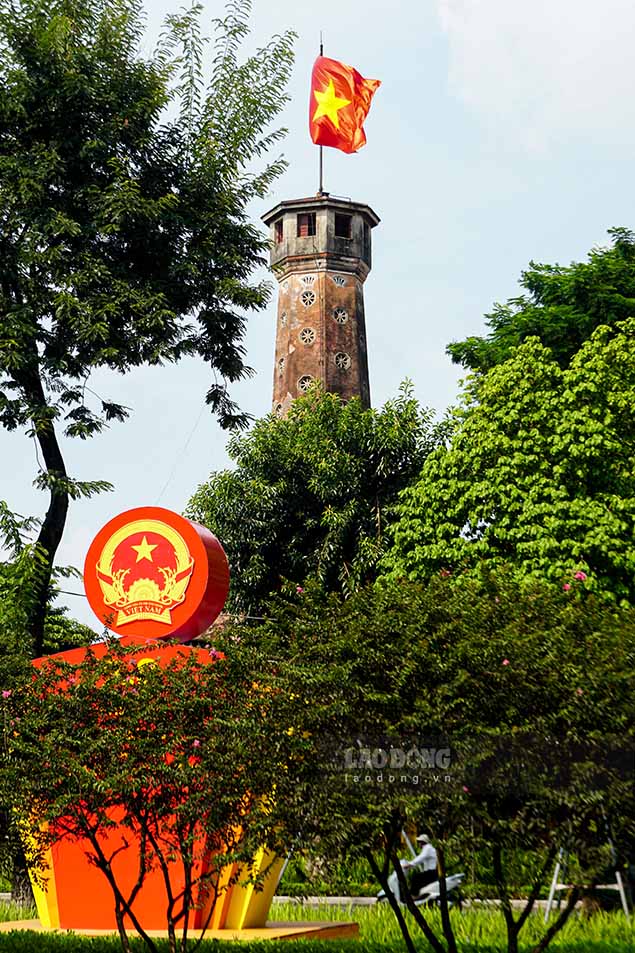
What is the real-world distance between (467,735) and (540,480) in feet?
53.6

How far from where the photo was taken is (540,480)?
84.4 ft

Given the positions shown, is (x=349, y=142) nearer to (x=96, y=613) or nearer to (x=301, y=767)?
(x=96, y=613)

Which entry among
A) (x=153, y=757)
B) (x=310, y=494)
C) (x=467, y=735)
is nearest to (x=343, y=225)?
(x=310, y=494)

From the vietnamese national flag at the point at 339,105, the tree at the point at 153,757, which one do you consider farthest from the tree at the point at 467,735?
the vietnamese national flag at the point at 339,105

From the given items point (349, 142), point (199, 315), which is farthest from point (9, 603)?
point (349, 142)

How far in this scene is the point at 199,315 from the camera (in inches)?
896

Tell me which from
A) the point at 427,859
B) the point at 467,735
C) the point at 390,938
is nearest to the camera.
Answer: the point at 467,735

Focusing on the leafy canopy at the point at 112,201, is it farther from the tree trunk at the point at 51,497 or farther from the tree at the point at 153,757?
the tree at the point at 153,757

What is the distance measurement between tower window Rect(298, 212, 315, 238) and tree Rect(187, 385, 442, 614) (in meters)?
19.4

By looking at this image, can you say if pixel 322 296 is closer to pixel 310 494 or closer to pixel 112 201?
pixel 310 494

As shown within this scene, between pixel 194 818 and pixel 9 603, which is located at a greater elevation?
pixel 9 603

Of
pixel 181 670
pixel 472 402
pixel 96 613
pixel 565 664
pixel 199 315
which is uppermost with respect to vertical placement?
pixel 472 402

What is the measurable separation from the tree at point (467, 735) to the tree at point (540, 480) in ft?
46.3

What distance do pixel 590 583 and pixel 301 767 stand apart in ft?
47.7
